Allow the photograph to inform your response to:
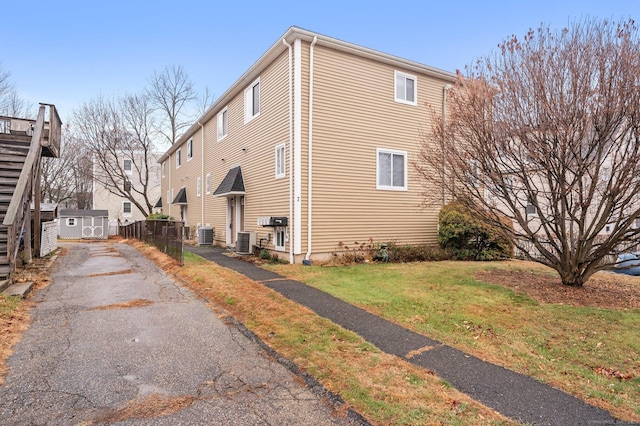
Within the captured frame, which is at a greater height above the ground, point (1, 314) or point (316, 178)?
point (316, 178)

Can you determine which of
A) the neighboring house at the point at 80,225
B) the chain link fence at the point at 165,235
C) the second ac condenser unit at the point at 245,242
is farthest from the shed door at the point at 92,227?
the second ac condenser unit at the point at 245,242

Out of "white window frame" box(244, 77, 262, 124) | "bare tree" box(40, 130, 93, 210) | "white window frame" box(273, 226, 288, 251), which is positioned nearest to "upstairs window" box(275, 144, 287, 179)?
"white window frame" box(273, 226, 288, 251)

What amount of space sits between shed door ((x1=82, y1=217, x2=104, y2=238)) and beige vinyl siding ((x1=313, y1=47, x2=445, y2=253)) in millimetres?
29103

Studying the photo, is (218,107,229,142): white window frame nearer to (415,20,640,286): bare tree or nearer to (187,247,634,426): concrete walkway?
(415,20,640,286): bare tree

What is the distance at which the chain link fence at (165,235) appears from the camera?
34.7 feet

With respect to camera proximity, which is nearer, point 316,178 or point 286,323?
point 286,323

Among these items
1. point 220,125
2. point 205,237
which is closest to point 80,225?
point 205,237

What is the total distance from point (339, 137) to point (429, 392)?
30.9 feet

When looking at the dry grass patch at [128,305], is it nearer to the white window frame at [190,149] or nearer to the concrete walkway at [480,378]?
the concrete walkway at [480,378]

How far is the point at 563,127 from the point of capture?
6426 mm

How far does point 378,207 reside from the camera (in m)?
12.5

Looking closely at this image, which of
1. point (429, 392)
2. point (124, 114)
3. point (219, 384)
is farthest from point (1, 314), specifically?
point (124, 114)

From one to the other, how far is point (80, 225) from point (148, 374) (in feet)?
113

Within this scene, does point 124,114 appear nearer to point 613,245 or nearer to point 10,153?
point 10,153
